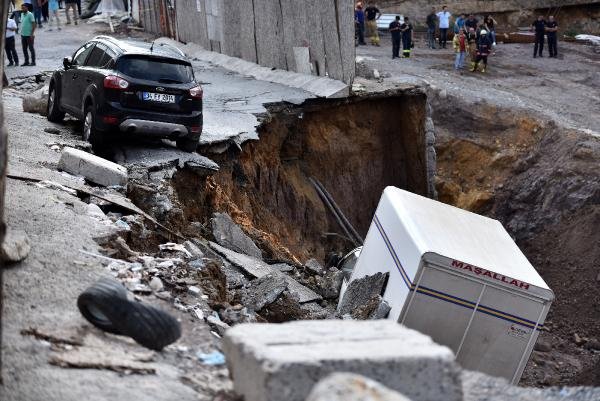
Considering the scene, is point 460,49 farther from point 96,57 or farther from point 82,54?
point 96,57

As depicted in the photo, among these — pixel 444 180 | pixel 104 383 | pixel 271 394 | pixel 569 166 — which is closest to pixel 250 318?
pixel 104 383

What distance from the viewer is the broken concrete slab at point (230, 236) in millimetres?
13805

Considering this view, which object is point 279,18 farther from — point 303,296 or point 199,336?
point 199,336

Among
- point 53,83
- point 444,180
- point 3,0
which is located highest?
point 3,0

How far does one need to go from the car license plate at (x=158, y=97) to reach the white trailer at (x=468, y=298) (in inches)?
172

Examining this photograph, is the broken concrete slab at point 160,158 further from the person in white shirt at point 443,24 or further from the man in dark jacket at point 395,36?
the person in white shirt at point 443,24

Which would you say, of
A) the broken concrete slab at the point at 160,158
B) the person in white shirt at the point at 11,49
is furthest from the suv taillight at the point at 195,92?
the person in white shirt at the point at 11,49

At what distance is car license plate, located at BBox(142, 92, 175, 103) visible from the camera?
45.2 ft

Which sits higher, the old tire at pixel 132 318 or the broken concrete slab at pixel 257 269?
the old tire at pixel 132 318

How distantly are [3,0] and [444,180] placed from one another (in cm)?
1710

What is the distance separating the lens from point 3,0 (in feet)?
25.2

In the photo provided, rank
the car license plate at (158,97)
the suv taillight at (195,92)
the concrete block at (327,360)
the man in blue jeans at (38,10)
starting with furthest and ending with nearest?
the man in blue jeans at (38,10) < the suv taillight at (195,92) < the car license plate at (158,97) < the concrete block at (327,360)

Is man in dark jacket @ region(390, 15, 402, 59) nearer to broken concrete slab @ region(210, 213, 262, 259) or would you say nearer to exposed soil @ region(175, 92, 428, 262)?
exposed soil @ region(175, 92, 428, 262)

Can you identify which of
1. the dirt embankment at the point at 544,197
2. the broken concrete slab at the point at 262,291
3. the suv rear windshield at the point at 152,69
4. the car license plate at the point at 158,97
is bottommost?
the dirt embankment at the point at 544,197
